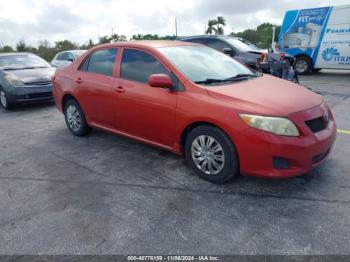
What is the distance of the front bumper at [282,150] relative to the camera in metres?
3.06

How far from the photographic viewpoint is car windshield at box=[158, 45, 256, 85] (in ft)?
12.6

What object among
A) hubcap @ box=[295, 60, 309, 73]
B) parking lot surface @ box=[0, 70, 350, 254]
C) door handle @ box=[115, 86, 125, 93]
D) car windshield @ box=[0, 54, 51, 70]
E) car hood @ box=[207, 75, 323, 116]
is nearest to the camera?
parking lot surface @ box=[0, 70, 350, 254]

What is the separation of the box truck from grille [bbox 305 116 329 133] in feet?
34.1

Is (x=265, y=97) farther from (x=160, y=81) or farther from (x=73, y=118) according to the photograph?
(x=73, y=118)

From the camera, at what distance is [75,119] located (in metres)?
5.43

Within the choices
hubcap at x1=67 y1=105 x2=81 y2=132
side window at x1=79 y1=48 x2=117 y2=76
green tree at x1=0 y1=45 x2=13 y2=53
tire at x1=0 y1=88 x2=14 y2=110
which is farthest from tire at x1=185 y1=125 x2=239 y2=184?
green tree at x1=0 y1=45 x2=13 y2=53

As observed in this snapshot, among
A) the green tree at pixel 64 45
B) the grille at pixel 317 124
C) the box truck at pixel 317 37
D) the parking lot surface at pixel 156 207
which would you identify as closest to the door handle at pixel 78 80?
the parking lot surface at pixel 156 207

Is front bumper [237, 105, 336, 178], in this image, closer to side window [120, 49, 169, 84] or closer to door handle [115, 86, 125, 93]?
side window [120, 49, 169, 84]

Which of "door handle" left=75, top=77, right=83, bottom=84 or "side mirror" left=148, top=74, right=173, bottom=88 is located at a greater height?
"side mirror" left=148, top=74, right=173, bottom=88

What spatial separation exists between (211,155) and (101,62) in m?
2.41

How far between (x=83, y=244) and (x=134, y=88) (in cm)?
212

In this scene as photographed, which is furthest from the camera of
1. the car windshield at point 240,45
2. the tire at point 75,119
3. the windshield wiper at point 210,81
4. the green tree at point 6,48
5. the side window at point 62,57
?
the green tree at point 6,48

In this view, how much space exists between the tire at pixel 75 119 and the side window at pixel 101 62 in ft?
2.14

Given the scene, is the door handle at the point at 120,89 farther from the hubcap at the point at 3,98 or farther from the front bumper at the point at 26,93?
the hubcap at the point at 3,98
